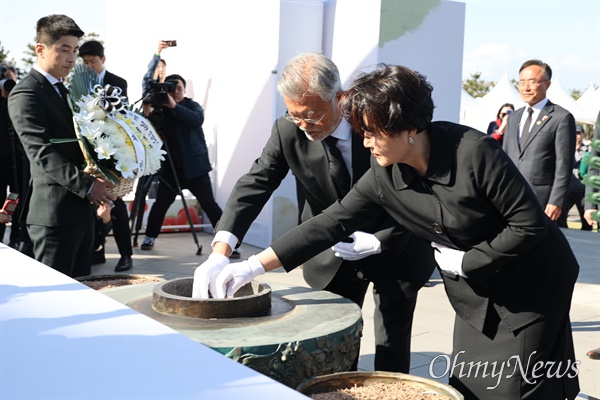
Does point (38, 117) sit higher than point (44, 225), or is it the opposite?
point (38, 117)

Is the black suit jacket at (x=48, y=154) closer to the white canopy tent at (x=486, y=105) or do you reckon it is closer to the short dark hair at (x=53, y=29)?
the short dark hair at (x=53, y=29)

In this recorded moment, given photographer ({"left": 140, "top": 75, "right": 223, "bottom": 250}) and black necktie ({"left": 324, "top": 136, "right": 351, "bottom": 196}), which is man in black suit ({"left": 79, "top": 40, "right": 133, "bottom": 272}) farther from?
black necktie ({"left": 324, "top": 136, "right": 351, "bottom": 196})

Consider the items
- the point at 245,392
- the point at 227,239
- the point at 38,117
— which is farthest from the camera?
the point at 38,117

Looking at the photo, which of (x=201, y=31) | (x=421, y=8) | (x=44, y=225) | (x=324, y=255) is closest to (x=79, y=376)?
(x=324, y=255)

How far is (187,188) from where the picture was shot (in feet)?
23.7

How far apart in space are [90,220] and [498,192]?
2250 mm

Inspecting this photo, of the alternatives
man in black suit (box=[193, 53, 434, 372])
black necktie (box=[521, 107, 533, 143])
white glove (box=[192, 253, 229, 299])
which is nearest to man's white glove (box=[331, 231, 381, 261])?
man in black suit (box=[193, 53, 434, 372])

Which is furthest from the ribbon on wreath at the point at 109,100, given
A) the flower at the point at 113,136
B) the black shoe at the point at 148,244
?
the black shoe at the point at 148,244

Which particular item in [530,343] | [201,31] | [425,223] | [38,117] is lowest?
[530,343]

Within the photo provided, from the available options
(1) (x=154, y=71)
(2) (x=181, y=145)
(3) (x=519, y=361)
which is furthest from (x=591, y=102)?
(3) (x=519, y=361)

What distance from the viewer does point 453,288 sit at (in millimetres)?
2393

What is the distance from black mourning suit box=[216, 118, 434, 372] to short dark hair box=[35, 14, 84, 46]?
129 centimetres

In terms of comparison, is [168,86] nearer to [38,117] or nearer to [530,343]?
[38,117]

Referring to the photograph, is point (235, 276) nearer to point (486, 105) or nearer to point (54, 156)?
point (54, 156)
